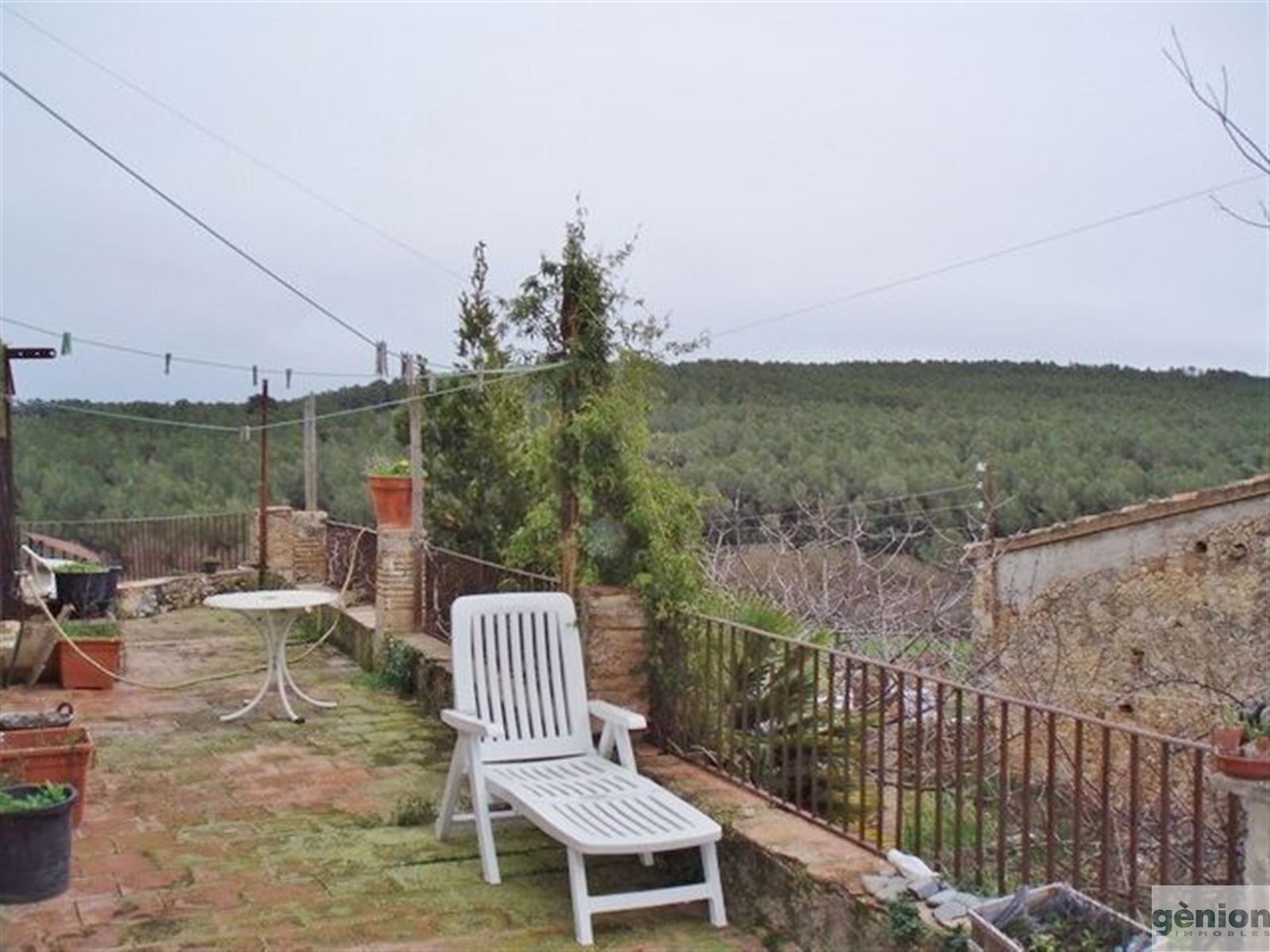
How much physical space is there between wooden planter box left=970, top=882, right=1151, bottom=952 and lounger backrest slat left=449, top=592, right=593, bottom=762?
1.99 meters

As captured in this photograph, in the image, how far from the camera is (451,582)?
7.43 metres

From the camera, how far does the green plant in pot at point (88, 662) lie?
763 cm

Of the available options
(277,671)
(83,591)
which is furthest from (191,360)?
(277,671)

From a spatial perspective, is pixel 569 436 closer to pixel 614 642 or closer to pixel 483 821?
pixel 614 642

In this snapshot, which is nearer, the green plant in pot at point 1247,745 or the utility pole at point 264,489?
the green plant in pot at point 1247,745

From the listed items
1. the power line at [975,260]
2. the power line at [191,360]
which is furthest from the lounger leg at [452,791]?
the power line at [191,360]

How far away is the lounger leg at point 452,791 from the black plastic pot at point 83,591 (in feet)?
19.4

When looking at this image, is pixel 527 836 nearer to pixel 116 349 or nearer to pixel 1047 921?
pixel 1047 921

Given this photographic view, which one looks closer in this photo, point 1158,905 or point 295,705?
point 1158,905

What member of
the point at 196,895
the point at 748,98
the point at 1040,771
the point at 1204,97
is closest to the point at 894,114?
the point at 748,98

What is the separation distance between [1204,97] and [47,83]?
21.4 feet

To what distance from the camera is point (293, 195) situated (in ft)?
31.7

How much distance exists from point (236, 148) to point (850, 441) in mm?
11385

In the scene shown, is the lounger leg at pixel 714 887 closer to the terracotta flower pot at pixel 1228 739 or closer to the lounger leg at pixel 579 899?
the lounger leg at pixel 579 899
